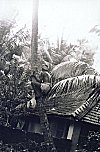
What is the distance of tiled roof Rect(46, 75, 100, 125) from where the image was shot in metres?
2.81

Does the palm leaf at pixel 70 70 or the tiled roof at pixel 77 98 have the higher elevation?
the palm leaf at pixel 70 70

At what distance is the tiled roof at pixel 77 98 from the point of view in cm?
281

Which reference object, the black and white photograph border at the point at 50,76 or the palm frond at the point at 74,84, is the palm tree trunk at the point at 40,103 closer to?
the black and white photograph border at the point at 50,76

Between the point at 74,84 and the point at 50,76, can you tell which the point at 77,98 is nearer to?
the point at 74,84

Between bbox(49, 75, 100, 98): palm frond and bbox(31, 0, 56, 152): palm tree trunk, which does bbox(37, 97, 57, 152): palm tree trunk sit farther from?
bbox(49, 75, 100, 98): palm frond

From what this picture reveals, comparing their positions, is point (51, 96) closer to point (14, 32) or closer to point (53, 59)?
point (53, 59)

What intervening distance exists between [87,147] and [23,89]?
812 mm

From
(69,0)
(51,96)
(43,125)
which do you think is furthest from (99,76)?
(69,0)

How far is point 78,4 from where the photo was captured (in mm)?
3168

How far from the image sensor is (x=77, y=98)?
288cm

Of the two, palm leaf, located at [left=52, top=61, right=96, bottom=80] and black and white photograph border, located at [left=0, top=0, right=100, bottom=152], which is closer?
black and white photograph border, located at [left=0, top=0, right=100, bottom=152]

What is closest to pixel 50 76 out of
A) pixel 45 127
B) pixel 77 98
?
pixel 77 98

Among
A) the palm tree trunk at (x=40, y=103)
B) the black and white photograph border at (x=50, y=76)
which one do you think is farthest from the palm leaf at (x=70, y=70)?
the palm tree trunk at (x=40, y=103)

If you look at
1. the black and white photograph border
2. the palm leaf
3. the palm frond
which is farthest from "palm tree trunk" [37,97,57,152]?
the palm leaf
